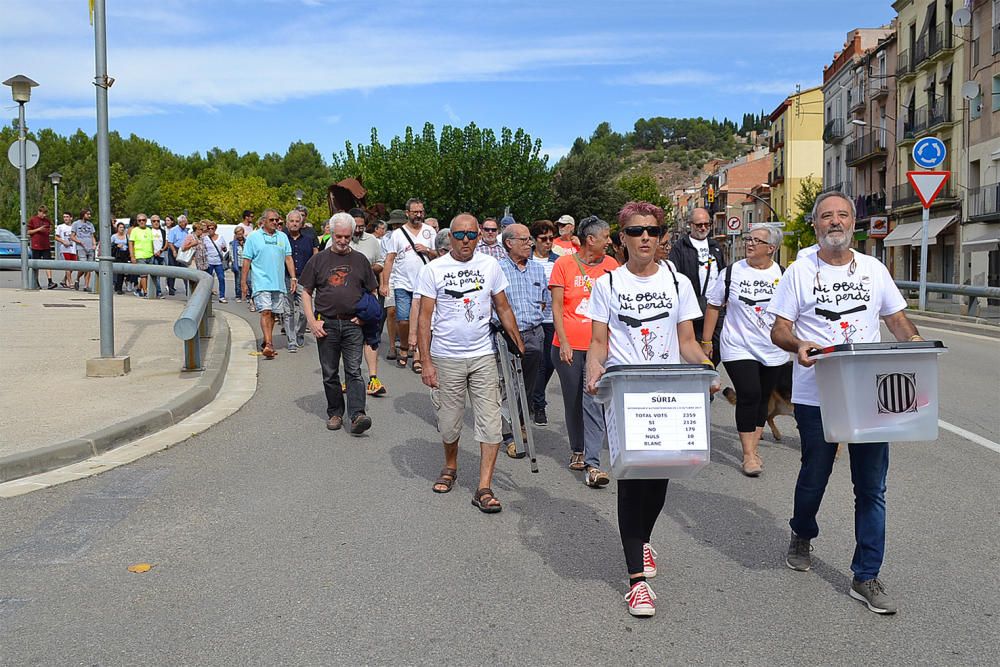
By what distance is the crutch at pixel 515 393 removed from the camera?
6939 millimetres

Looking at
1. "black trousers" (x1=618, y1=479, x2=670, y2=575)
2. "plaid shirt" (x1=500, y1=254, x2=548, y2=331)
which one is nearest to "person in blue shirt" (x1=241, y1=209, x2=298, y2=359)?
"plaid shirt" (x1=500, y1=254, x2=548, y2=331)

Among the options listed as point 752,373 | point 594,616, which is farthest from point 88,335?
point 594,616

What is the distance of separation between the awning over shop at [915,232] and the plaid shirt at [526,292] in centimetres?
3492

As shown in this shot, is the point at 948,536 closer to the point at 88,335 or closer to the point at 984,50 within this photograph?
the point at 88,335

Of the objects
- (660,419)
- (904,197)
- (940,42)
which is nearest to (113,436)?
(660,419)

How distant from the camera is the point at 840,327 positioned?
14.7 feet

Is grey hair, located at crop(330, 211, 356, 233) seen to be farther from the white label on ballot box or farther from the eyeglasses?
the white label on ballot box

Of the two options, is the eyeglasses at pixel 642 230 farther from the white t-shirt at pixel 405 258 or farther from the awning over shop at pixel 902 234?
the awning over shop at pixel 902 234

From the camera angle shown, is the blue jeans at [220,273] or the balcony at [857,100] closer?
the blue jeans at [220,273]

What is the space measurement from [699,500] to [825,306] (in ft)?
6.79

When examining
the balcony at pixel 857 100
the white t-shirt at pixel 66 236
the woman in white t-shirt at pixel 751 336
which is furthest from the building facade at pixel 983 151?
the woman in white t-shirt at pixel 751 336

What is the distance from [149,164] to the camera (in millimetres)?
96125

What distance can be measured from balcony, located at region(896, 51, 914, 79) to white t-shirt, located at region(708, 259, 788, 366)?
43.5 meters

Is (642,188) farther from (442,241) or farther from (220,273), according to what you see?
(442,241)
